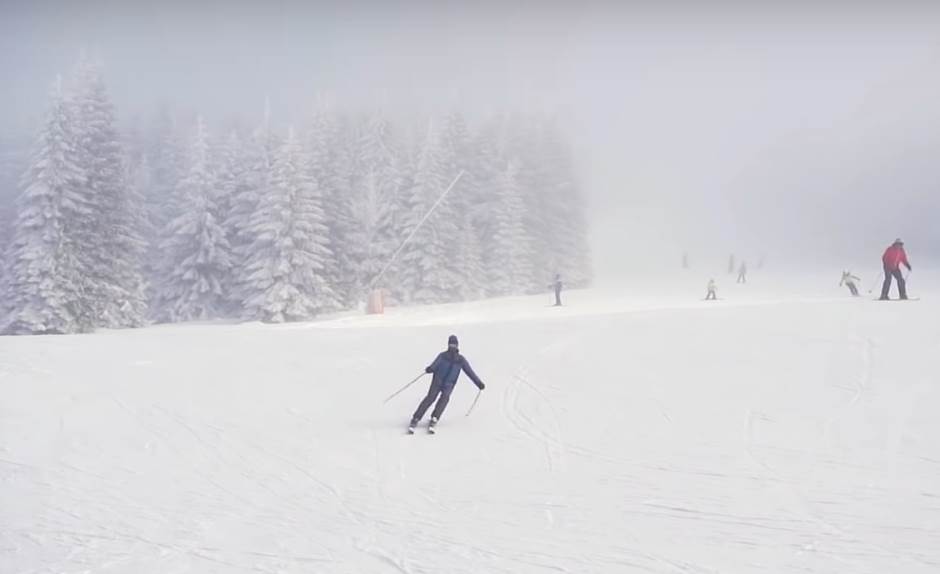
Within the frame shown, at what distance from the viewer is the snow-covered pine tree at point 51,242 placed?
26672mm

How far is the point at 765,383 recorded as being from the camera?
11.4 m

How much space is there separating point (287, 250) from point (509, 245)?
15.3 meters

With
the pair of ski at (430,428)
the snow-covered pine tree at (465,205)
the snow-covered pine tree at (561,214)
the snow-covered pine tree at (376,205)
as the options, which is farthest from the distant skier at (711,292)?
the pair of ski at (430,428)

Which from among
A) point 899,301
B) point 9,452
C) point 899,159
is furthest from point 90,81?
point 899,159

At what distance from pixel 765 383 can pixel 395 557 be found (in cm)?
820

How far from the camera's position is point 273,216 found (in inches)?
1319

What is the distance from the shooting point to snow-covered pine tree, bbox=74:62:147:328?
28.6m

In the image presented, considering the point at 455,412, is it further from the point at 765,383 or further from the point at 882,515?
the point at 882,515

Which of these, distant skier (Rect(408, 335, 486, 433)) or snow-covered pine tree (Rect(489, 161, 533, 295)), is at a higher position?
snow-covered pine tree (Rect(489, 161, 533, 295))

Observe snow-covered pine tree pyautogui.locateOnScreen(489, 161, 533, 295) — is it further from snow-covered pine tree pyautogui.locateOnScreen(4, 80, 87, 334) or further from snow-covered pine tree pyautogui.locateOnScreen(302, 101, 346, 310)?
snow-covered pine tree pyautogui.locateOnScreen(4, 80, 87, 334)

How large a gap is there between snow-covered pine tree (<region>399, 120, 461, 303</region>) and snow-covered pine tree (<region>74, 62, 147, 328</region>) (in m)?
14.9

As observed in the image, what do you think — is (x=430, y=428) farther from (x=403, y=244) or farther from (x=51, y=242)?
(x=403, y=244)

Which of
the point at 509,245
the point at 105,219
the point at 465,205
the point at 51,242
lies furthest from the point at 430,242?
the point at 51,242

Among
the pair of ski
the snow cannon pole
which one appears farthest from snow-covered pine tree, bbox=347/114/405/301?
the pair of ski
